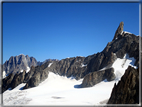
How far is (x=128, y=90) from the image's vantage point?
1783cm

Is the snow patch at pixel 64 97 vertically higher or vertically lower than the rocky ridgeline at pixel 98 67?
lower

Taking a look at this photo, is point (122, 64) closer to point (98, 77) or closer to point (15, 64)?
point (98, 77)

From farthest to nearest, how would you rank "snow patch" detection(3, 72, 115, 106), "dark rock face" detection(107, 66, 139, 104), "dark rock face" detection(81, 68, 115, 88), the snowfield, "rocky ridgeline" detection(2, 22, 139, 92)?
1. "rocky ridgeline" detection(2, 22, 139, 92)
2. "dark rock face" detection(81, 68, 115, 88)
3. the snowfield
4. "snow patch" detection(3, 72, 115, 106)
5. "dark rock face" detection(107, 66, 139, 104)

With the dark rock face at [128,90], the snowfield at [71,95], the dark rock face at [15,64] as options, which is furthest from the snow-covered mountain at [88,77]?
the dark rock face at [15,64]

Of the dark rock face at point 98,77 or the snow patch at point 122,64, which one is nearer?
the snow patch at point 122,64

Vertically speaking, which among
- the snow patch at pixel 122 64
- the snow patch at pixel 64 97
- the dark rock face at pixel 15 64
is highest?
the dark rock face at pixel 15 64

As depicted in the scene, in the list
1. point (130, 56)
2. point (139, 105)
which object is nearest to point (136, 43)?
point (130, 56)

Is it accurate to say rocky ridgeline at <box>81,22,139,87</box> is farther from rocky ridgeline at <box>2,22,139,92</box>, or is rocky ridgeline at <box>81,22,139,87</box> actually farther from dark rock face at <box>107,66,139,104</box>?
dark rock face at <box>107,66,139,104</box>

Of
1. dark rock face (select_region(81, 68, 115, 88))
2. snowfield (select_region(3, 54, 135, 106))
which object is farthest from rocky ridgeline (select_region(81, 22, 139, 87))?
snowfield (select_region(3, 54, 135, 106))

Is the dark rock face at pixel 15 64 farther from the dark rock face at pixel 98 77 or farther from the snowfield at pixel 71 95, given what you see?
the dark rock face at pixel 98 77

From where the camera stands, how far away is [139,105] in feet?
48.0

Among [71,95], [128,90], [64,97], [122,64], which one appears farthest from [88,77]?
[128,90]

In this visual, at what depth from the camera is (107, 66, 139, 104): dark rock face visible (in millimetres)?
16922

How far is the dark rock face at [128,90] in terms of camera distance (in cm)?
1692
